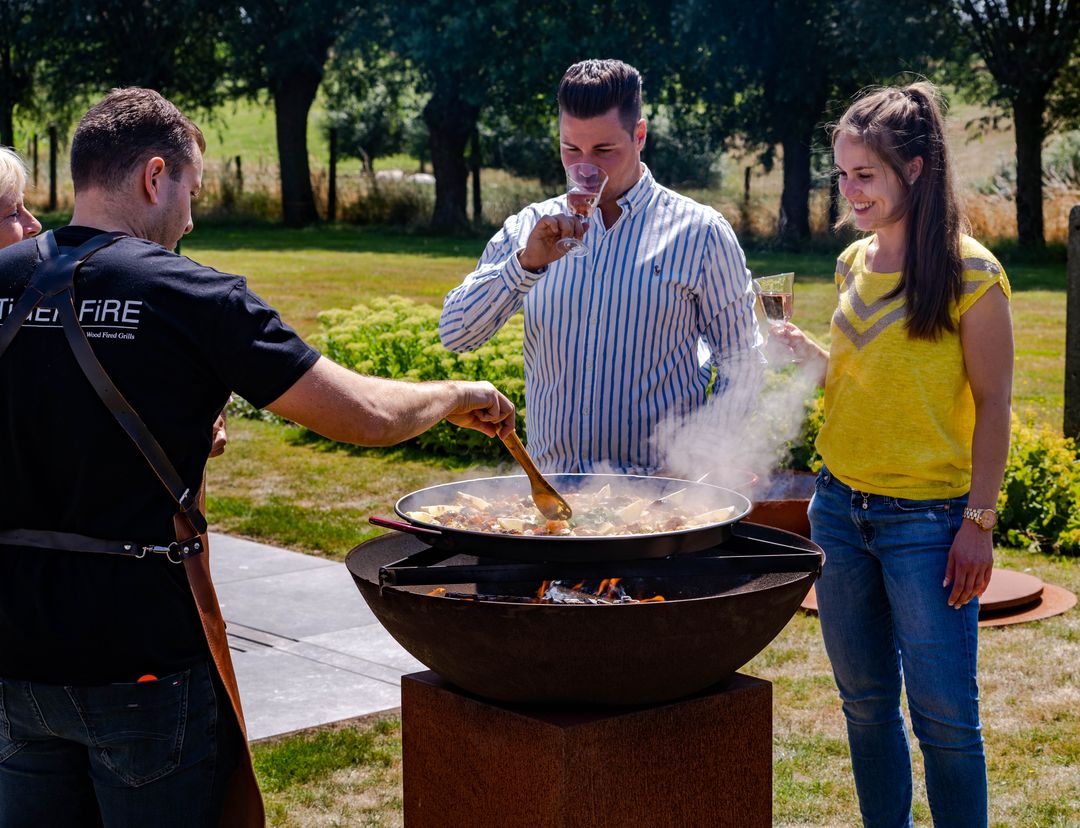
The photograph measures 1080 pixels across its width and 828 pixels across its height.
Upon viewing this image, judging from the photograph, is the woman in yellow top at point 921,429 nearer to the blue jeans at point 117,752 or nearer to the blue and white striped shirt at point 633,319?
the blue and white striped shirt at point 633,319

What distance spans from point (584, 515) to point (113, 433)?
44.0 inches

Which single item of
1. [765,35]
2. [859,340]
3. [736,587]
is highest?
[765,35]

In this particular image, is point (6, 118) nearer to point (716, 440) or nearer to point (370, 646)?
point (370, 646)

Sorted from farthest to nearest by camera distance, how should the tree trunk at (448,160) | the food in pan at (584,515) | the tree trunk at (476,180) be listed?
the tree trunk at (476,180)
the tree trunk at (448,160)
the food in pan at (584,515)

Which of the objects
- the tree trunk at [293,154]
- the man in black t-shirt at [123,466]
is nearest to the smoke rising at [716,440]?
the man in black t-shirt at [123,466]

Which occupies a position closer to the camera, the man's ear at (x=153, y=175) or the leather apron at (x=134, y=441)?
the leather apron at (x=134, y=441)

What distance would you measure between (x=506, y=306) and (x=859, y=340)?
886 millimetres

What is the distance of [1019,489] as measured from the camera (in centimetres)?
657

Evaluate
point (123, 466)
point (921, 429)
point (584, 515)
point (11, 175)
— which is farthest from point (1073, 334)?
point (123, 466)

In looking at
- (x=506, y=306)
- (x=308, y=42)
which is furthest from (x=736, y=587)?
(x=308, y=42)

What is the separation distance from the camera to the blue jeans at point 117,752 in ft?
7.52

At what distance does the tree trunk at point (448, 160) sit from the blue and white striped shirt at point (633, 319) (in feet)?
73.0

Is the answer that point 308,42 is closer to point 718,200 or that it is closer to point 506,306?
point 718,200

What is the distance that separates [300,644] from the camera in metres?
5.40
